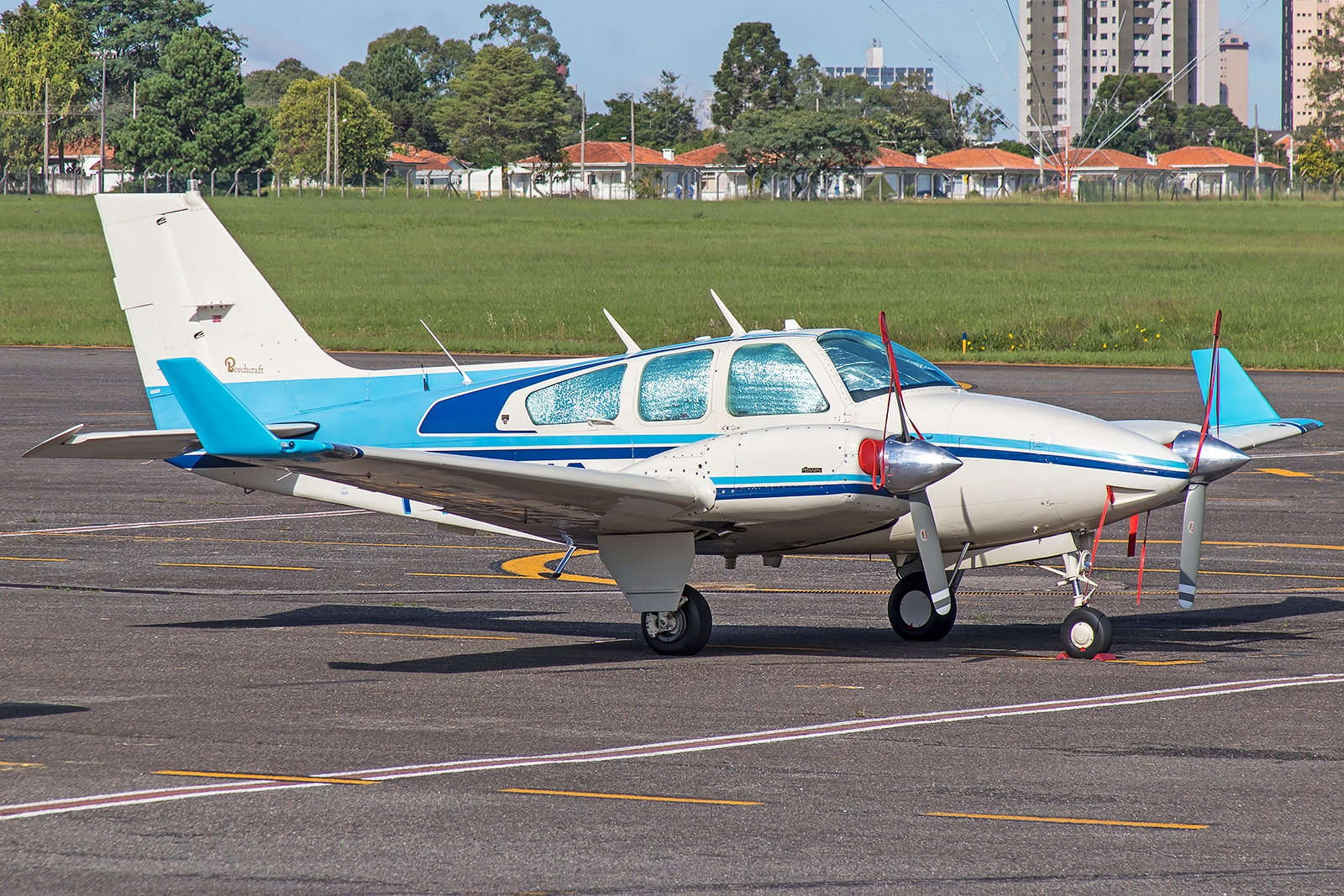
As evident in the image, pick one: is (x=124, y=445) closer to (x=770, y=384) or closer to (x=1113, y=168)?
(x=770, y=384)

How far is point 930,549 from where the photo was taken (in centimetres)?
1066

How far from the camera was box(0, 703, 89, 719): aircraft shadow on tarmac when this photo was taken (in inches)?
372

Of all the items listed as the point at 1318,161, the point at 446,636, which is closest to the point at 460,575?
the point at 446,636

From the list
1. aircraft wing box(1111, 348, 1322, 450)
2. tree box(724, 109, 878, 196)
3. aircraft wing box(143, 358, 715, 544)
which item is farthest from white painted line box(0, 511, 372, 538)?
tree box(724, 109, 878, 196)

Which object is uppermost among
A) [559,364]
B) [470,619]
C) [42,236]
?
[42,236]

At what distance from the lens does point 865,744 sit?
8594mm

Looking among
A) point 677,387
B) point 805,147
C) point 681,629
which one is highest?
point 805,147

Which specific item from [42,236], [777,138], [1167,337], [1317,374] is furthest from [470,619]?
[777,138]

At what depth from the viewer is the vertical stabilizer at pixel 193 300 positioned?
1329 cm

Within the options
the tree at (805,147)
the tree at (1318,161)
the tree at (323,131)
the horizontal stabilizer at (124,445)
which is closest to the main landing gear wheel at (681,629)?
the horizontal stabilizer at (124,445)

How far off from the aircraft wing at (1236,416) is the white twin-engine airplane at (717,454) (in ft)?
0.09

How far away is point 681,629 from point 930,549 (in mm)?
2110

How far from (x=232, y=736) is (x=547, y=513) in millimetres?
3155

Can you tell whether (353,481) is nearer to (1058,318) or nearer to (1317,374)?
(1317,374)
